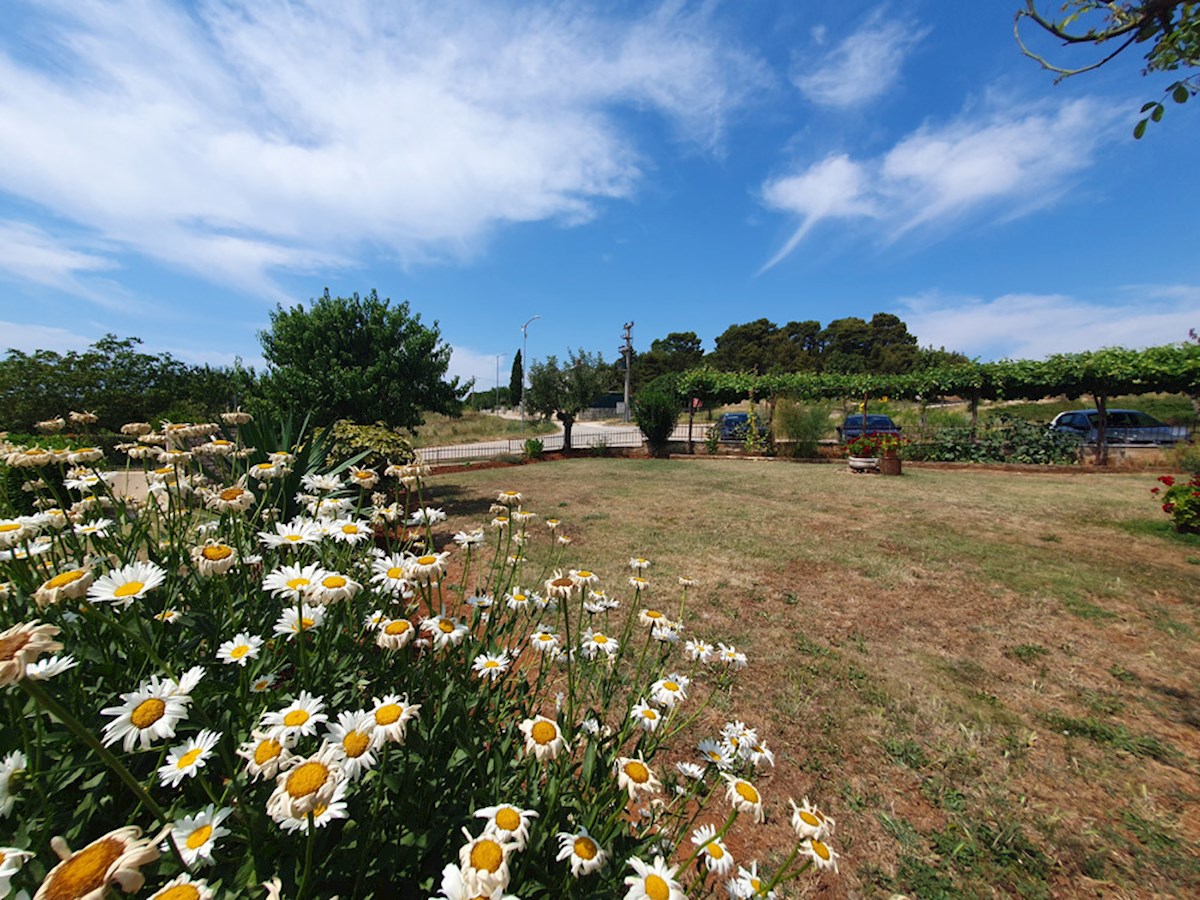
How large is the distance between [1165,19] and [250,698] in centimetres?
431

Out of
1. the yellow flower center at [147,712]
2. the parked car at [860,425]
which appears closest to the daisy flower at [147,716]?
the yellow flower center at [147,712]

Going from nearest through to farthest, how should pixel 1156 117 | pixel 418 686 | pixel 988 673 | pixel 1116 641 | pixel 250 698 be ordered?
pixel 250 698 < pixel 418 686 < pixel 1156 117 < pixel 988 673 < pixel 1116 641

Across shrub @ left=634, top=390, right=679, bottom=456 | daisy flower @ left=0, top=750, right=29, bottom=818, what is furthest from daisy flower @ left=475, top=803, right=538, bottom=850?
shrub @ left=634, top=390, right=679, bottom=456

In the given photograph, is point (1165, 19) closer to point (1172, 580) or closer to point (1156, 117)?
point (1156, 117)

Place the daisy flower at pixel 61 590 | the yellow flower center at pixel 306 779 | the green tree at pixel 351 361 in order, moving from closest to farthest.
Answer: the yellow flower center at pixel 306 779 < the daisy flower at pixel 61 590 < the green tree at pixel 351 361

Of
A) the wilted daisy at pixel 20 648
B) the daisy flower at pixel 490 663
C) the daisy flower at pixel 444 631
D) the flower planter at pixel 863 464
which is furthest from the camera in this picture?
the flower planter at pixel 863 464

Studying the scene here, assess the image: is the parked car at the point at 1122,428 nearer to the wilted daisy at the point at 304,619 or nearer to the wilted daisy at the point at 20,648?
the wilted daisy at the point at 304,619

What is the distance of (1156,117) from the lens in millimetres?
2168

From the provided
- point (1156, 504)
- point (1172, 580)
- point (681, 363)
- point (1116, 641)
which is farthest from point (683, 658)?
point (681, 363)

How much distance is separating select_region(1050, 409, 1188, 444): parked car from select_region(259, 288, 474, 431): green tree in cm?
1974

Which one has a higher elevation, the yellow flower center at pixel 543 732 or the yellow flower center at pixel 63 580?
the yellow flower center at pixel 63 580

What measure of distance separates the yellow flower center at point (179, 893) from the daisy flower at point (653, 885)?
74 centimetres

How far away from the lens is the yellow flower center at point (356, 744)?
98 cm

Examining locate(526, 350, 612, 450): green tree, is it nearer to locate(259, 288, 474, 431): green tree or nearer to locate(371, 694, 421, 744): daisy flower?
locate(259, 288, 474, 431): green tree
